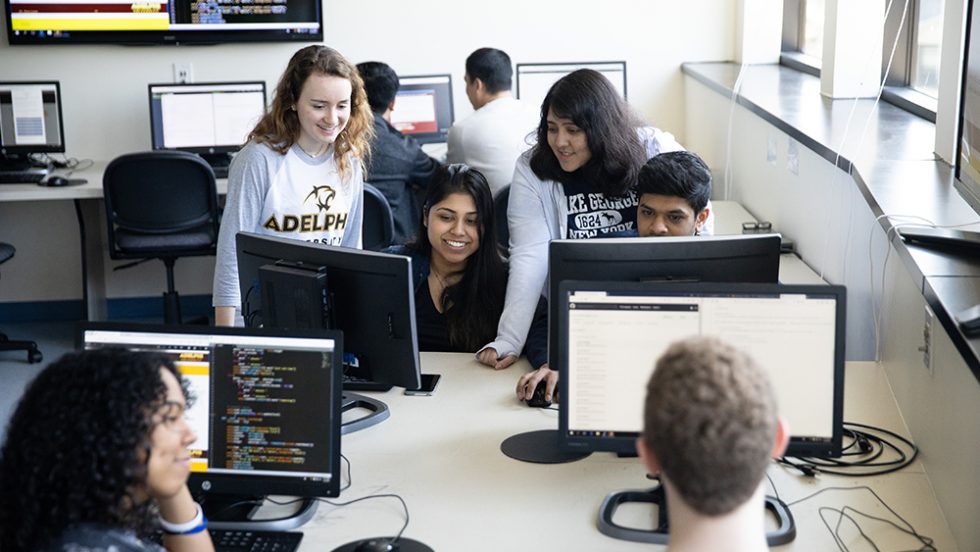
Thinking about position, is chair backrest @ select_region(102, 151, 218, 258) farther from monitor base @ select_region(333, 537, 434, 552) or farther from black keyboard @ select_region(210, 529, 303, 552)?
monitor base @ select_region(333, 537, 434, 552)

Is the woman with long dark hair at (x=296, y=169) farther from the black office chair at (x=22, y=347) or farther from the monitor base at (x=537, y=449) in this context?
the black office chair at (x=22, y=347)

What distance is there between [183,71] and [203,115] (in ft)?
1.03

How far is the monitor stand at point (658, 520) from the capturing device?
1833 mm

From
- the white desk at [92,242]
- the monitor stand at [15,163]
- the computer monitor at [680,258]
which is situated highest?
the computer monitor at [680,258]

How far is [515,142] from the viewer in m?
4.43

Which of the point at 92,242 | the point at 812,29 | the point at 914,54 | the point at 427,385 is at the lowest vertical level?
the point at 92,242

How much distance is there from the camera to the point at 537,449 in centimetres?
221

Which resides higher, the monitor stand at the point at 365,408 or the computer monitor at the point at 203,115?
the computer monitor at the point at 203,115

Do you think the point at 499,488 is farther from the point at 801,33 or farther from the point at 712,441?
the point at 801,33

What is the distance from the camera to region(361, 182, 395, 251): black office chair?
12.5 feet

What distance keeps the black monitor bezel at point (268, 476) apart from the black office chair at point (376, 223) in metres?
1.86

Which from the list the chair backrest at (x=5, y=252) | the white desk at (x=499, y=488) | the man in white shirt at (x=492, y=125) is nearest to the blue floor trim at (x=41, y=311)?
the chair backrest at (x=5, y=252)

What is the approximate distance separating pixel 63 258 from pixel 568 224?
3338 mm

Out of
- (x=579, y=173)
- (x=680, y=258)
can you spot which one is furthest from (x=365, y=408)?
(x=579, y=173)
